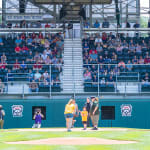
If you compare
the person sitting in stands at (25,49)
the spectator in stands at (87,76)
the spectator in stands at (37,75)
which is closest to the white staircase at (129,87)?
the spectator in stands at (87,76)

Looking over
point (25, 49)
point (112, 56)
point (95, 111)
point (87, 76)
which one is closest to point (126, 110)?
point (87, 76)

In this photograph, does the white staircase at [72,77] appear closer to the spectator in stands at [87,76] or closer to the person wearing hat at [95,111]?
→ the spectator in stands at [87,76]

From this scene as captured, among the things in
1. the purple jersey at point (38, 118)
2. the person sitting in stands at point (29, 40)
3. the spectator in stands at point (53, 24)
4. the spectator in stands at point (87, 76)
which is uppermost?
the spectator in stands at point (53, 24)

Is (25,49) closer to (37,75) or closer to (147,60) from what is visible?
(37,75)

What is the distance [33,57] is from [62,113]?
5.08m

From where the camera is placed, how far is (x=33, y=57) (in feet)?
106

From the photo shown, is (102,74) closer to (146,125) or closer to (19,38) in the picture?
(146,125)

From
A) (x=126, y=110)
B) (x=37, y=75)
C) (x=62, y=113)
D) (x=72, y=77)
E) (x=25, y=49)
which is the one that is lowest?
(x=62, y=113)

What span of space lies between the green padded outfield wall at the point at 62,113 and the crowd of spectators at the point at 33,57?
1166 mm

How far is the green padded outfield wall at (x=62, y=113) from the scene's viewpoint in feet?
94.5

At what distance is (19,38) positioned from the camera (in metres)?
35.0

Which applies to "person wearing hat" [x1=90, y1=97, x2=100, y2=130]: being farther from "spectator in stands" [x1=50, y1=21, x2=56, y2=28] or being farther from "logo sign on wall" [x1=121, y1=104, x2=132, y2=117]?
"spectator in stands" [x1=50, y1=21, x2=56, y2=28]

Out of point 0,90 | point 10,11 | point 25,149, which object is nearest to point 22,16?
point 10,11

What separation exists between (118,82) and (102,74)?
3.47ft
